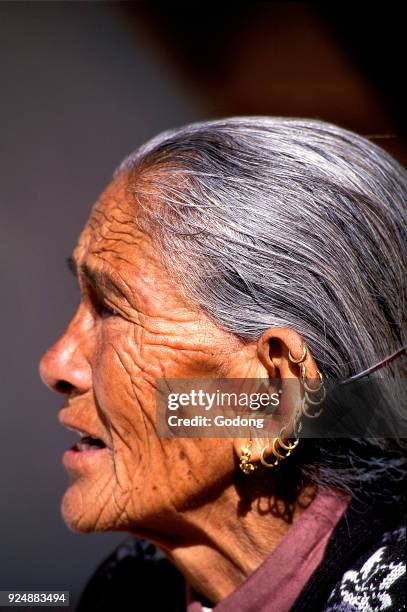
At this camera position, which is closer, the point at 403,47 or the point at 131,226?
the point at 131,226

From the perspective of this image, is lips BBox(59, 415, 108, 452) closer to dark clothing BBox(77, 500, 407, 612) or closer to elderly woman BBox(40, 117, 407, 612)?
elderly woman BBox(40, 117, 407, 612)

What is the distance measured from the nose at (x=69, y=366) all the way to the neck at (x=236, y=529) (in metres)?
0.32

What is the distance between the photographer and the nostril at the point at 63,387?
1.44 meters

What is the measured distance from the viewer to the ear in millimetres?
1241

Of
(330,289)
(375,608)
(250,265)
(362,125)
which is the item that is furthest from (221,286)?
(362,125)

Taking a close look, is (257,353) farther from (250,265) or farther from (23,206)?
(23,206)

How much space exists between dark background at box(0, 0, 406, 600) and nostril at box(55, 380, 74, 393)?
2.61 feet

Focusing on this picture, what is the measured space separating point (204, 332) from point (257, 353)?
0.32 feet

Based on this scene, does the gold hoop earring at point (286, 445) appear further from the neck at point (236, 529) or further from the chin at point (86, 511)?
the chin at point (86, 511)

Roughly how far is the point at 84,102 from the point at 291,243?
4.95ft

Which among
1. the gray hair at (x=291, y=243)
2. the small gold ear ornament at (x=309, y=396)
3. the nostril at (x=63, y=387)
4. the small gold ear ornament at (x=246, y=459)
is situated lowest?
the small gold ear ornament at (x=246, y=459)

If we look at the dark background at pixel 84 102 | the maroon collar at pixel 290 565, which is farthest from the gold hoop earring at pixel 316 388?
the dark background at pixel 84 102

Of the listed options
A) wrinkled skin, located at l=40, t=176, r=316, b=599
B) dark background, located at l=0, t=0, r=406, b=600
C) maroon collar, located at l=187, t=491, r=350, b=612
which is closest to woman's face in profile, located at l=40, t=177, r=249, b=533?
wrinkled skin, located at l=40, t=176, r=316, b=599

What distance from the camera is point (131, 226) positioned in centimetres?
138
